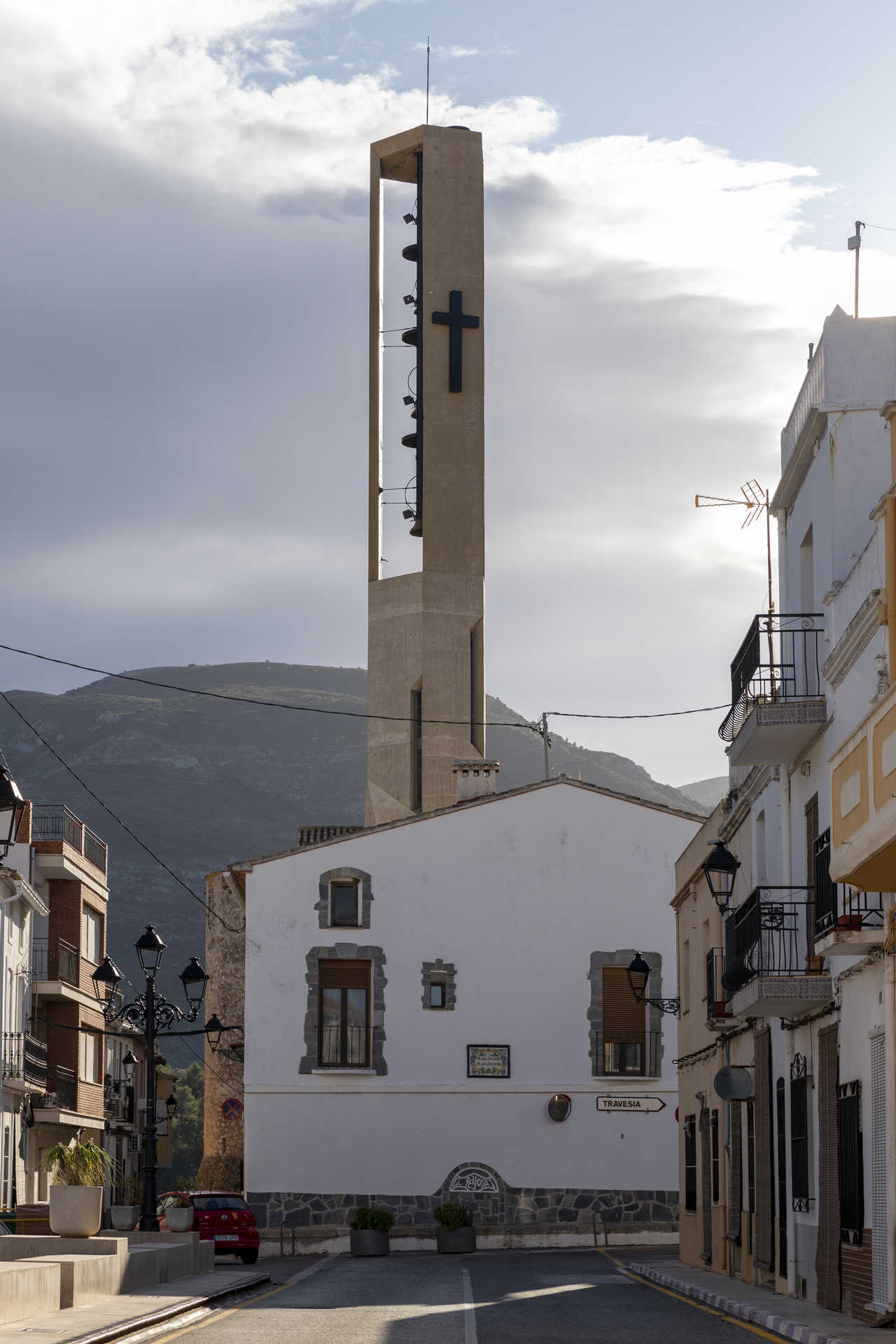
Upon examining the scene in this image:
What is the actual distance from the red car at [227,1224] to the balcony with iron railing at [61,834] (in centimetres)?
1785

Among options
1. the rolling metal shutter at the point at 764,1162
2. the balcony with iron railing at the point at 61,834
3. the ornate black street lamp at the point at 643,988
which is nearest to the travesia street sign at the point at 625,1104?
the ornate black street lamp at the point at 643,988

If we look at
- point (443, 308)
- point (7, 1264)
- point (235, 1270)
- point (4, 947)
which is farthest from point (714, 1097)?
point (443, 308)

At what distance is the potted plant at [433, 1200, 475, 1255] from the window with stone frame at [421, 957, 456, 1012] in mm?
4302

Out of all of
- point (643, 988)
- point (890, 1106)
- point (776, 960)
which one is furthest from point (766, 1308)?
point (643, 988)

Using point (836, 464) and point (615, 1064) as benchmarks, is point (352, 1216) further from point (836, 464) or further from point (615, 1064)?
point (836, 464)

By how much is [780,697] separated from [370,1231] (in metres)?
19.8

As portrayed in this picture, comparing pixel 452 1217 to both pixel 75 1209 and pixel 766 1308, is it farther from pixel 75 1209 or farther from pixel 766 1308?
pixel 766 1308

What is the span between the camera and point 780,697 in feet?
67.2

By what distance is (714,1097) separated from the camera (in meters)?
27.7

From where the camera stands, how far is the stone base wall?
37.8m

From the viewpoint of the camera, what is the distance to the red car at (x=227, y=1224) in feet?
106

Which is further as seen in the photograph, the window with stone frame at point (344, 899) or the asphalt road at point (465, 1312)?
the window with stone frame at point (344, 899)

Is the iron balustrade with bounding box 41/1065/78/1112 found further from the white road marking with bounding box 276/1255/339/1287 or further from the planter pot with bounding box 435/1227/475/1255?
the planter pot with bounding box 435/1227/475/1255

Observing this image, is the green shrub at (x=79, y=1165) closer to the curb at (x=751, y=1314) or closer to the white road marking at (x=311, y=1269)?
the white road marking at (x=311, y=1269)
